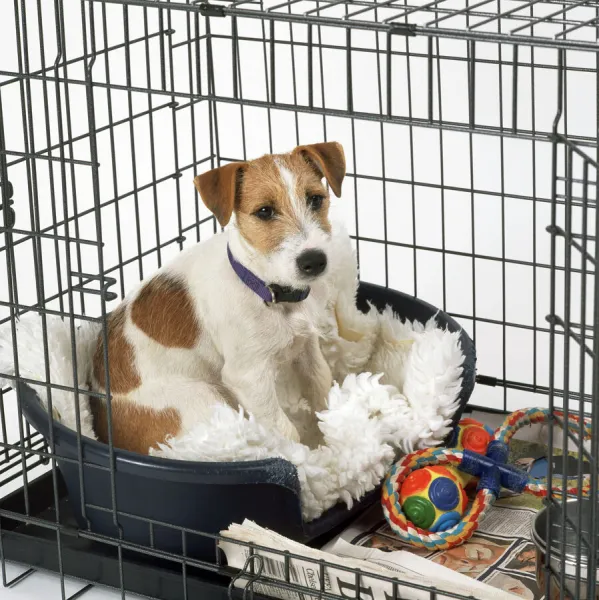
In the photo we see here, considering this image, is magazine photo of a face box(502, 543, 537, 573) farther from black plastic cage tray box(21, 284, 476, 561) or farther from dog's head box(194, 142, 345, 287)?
dog's head box(194, 142, 345, 287)

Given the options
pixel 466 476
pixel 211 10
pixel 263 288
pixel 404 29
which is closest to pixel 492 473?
pixel 466 476

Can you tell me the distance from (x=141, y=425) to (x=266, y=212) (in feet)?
2.00

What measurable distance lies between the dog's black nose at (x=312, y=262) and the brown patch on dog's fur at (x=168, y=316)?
1.20 feet

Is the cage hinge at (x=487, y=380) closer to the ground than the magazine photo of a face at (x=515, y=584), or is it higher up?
higher up

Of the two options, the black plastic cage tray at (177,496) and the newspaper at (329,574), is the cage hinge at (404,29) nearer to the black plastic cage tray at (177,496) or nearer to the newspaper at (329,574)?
the black plastic cage tray at (177,496)

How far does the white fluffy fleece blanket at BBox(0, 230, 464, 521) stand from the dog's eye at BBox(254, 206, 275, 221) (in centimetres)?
45

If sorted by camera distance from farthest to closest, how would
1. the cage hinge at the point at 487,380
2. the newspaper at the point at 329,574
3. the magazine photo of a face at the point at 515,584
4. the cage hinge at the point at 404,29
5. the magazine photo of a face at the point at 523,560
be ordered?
the cage hinge at the point at 487,380
the magazine photo of a face at the point at 523,560
the magazine photo of a face at the point at 515,584
the newspaper at the point at 329,574
the cage hinge at the point at 404,29

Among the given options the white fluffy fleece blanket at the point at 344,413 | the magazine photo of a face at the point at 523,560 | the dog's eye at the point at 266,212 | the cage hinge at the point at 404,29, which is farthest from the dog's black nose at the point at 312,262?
the magazine photo of a face at the point at 523,560

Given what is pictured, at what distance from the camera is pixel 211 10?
231 centimetres

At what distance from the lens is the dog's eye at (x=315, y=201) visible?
271 centimetres

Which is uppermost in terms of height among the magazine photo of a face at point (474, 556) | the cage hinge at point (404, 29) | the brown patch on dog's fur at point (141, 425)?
the cage hinge at point (404, 29)

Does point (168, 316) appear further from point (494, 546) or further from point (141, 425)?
point (494, 546)

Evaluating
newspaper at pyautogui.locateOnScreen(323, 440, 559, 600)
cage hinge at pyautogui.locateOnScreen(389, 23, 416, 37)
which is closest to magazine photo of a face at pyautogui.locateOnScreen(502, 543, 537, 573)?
newspaper at pyautogui.locateOnScreen(323, 440, 559, 600)

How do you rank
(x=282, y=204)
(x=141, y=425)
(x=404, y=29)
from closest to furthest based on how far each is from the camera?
(x=404, y=29) → (x=282, y=204) → (x=141, y=425)
